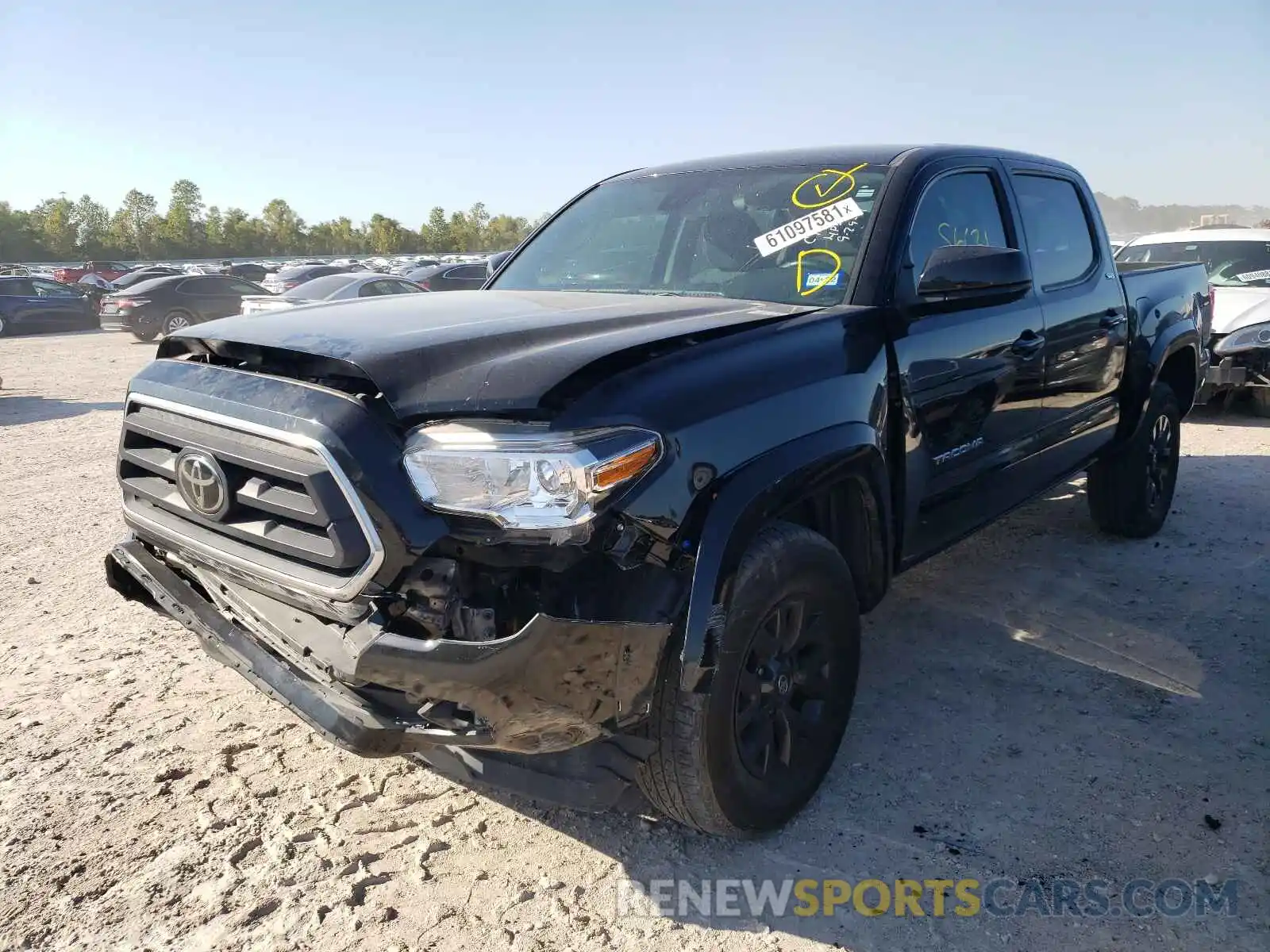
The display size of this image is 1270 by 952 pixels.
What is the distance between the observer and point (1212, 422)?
879 centimetres

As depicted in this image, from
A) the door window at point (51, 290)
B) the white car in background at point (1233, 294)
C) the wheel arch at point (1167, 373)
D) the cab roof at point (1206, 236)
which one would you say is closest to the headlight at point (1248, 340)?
the white car in background at point (1233, 294)

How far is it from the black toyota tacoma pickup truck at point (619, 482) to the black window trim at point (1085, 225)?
0.41 m

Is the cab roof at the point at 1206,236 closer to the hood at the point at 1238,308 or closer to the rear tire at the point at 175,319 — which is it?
the hood at the point at 1238,308

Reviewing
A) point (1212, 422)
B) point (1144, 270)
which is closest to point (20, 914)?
point (1144, 270)

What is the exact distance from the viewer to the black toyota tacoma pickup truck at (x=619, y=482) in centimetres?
198

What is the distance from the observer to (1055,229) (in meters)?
4.23

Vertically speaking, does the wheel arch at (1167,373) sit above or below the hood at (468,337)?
below

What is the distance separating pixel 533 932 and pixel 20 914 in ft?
4.18

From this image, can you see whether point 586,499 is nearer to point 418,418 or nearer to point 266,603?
point 418,418

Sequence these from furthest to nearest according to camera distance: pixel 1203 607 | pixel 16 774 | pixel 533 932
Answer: pixel 1203 607 → pixel 16 774 → pixel 533 932

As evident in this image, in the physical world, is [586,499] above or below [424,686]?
above

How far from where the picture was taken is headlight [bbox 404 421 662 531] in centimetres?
195

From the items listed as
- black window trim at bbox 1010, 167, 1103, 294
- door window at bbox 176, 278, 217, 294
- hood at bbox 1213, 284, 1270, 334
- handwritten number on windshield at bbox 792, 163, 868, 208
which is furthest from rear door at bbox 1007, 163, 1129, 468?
door window at bbox 176, 278, 217, 294

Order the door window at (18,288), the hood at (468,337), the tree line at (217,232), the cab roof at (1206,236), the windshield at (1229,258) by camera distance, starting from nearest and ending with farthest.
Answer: the hood at (468,337), the windshield at (1229,258), the cab roof at (1206,236), the door window at (18,288), the tree line at (217,232)
